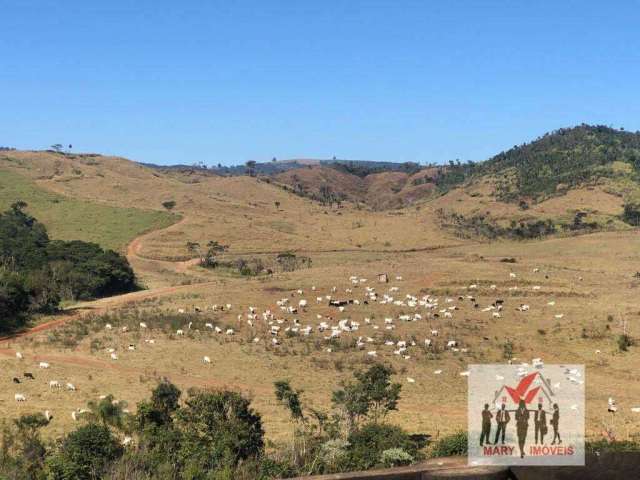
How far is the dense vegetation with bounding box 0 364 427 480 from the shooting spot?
13.8m

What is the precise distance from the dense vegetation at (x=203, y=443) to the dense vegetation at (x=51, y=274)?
77.9 feet

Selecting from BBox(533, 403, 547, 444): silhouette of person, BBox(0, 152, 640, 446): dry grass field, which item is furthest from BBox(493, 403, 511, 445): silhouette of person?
BBox(0, 152, 640, 446): dry grass field

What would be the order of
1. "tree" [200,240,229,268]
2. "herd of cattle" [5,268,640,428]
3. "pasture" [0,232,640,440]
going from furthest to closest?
1. "tree" [200,240,229,268]
2. "herd of cattle" [5,268,640,428]
3. "pasture" [0,232,640,440]

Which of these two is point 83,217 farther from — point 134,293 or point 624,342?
point 624,342

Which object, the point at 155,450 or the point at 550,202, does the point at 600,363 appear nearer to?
the point at 155,450

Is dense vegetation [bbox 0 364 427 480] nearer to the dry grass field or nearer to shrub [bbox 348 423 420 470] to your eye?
shrub [bbox 348 423 420 470]

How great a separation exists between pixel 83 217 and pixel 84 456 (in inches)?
4086

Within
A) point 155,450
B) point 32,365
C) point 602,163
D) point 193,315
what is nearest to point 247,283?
point 193,315

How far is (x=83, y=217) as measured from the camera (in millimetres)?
112375

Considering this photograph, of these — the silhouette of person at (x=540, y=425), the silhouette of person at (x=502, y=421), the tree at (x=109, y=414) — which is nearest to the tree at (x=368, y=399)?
the tree at (x=109, y=414)

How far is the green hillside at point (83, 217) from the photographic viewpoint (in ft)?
332

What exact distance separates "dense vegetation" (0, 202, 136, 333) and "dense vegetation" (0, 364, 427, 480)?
23729 mm

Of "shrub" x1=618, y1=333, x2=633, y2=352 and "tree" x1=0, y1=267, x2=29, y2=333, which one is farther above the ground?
"tree" x1=0, y1=267, x2=29, y2=333

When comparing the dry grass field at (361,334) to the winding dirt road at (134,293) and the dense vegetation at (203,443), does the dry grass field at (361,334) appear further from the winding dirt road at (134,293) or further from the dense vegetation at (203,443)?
the dense vegetation at (203,443)
